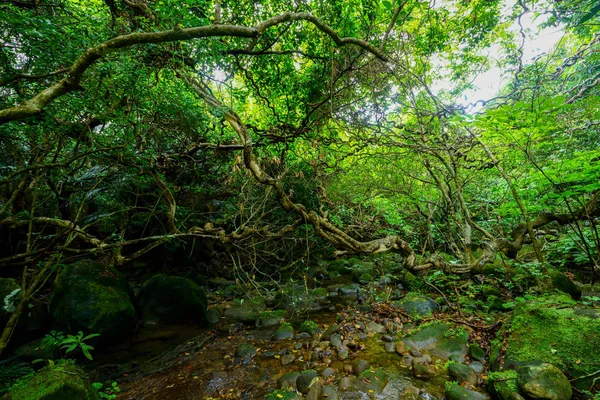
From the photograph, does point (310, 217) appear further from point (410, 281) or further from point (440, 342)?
point (410, 281)

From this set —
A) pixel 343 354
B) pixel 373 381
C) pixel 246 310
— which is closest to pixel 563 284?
pixel 373 381

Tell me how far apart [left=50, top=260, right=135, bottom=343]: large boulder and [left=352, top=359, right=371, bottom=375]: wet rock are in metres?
4.42

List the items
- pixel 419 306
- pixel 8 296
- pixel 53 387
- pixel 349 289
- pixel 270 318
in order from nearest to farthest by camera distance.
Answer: pixel 53 387 → pixel 8 296 → pixel 419 306 → pixel 270 318 → pixel 349 289

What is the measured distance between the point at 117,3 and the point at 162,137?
2.25m

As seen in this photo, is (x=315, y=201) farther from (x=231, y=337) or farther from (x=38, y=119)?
(x=38, y=119)

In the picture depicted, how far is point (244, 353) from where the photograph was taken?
4.43 meters

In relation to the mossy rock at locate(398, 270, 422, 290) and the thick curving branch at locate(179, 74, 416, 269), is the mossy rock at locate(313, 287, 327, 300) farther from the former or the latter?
the thick curving branch at locate(179, 74, 416, 269)

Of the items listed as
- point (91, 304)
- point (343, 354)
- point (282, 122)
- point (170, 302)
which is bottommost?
point (343, 354)

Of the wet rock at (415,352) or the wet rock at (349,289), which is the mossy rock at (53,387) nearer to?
the wet rock at (415,352)

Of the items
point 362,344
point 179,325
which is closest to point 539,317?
Result: point 362,344

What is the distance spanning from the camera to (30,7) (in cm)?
294

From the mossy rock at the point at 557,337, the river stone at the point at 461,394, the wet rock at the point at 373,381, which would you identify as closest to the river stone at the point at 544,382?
the mossy rock at the point at 557,337

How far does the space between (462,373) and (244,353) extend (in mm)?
3310

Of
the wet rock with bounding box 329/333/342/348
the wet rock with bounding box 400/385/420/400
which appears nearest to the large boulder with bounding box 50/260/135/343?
the wet rock with bounding box 329/333/342/348
